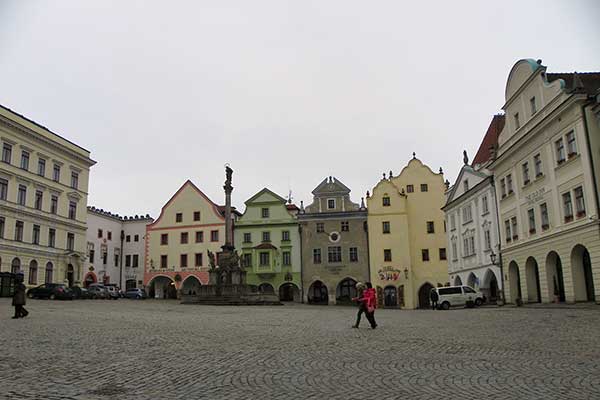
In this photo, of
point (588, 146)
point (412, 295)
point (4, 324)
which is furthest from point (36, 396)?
point (412, 295)

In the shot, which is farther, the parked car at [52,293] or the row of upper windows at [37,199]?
the row of upper windows at [37,199]

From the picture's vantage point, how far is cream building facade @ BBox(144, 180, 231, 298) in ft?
213

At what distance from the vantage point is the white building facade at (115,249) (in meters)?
69.1

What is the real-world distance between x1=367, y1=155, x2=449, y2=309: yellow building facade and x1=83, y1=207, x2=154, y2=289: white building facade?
32.1 metres

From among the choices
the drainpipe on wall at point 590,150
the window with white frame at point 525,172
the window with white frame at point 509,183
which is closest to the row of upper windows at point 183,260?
the window with white frame at point 509,183

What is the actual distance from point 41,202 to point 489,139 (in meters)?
43.5

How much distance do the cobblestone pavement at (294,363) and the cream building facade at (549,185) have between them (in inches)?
557

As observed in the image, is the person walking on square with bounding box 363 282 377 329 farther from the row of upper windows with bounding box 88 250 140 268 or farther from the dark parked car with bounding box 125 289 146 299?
the row of upper windows with bounding box 88 250 140 268

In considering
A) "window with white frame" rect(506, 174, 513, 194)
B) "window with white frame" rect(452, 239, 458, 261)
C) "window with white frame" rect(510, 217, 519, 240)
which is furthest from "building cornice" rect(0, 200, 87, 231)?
"window with white frame" rect(510, 217, 519, 240)

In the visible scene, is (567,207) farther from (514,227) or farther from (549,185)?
(514,227)

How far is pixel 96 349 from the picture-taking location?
1207cm

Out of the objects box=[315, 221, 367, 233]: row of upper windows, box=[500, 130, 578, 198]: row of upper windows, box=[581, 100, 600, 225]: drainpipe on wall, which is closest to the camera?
box=[581, 100, 600, 225]: drainpipe on wall

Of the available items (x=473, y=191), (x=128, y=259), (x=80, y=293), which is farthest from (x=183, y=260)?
(x=473, y=191)

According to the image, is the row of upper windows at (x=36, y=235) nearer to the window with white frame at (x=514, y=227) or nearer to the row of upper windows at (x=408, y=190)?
the row of upper windows at (x=408, y=190)
